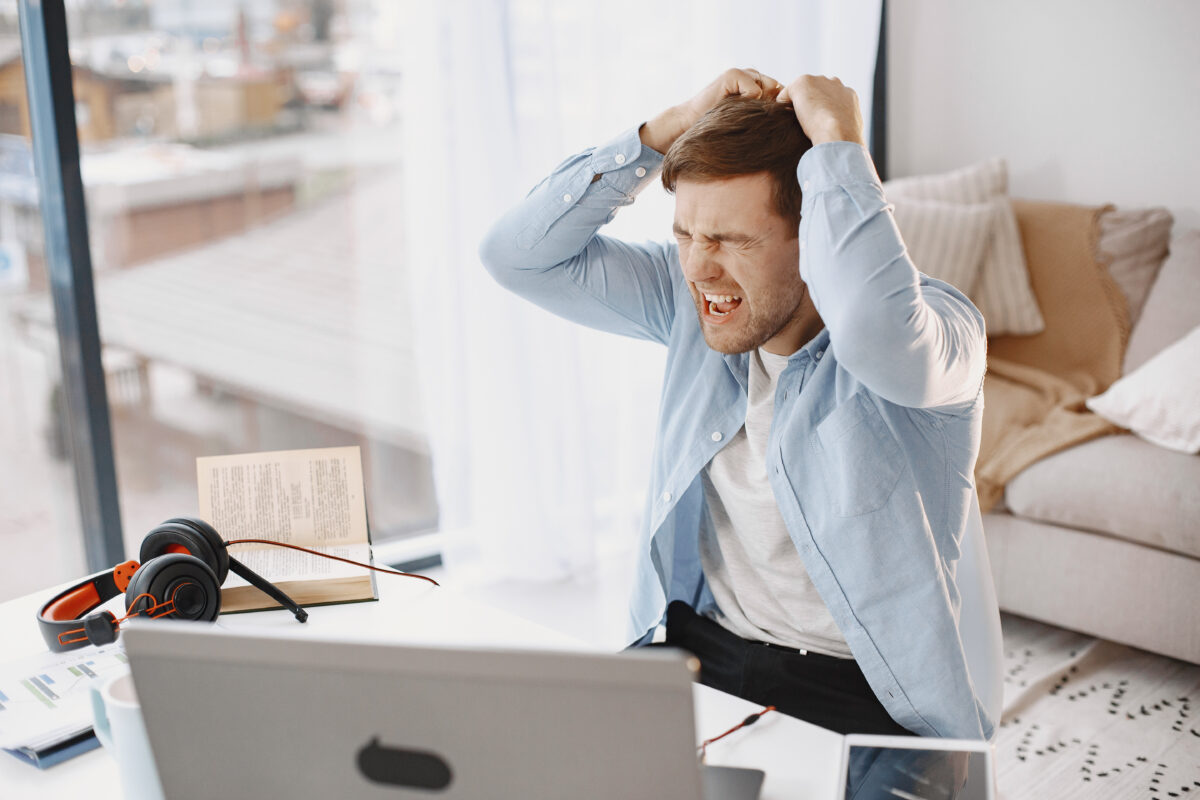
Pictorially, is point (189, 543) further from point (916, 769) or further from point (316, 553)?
point (916, 769)

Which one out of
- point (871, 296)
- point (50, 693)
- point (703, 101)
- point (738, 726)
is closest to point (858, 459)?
point (871, 296)

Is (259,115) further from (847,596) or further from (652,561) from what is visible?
(847,596)

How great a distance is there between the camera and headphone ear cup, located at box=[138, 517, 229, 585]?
1.14 metres

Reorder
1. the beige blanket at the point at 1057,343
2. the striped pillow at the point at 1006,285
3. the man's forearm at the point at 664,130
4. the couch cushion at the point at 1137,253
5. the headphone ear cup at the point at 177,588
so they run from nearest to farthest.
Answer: the headphone ear cup at the point at 177,588
the man's forearm at the point at 664,130
the beige blanket at the point at 1057,343
the couch cushion at the point at 1137,253
the striped pillow at the point at 1006,285

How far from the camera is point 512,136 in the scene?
2.59 m

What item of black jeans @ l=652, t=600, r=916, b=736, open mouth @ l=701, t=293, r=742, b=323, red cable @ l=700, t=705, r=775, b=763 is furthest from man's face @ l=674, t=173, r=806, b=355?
red cable @ l=700, t=705, r=775, b=763

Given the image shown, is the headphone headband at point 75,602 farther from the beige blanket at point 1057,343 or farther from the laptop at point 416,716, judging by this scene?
the beige blanket at point 1057,343

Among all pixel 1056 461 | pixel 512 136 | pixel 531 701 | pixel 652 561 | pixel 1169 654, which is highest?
pixel 512 136

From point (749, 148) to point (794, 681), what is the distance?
643 mm

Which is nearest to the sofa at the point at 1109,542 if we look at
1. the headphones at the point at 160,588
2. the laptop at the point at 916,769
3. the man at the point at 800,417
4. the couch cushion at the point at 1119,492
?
the couch cushion at the point at 1119,492

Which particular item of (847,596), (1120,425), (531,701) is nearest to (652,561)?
(847,596)

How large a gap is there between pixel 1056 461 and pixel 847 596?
142cm

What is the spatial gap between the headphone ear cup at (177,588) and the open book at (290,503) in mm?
113

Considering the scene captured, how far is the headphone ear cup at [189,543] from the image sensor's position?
1139 mm
